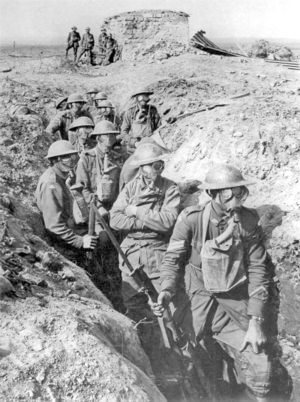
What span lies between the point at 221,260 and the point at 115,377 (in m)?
1.71

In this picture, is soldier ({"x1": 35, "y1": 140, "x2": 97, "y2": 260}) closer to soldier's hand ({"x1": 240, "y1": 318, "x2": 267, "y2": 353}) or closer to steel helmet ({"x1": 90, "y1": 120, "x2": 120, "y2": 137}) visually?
steel helmet ({"x1": 90, "y1": 120, "x2": 120, "y2": 137})

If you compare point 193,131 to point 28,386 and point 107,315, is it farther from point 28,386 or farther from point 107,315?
point 28,386

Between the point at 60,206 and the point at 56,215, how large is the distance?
0.12 metres

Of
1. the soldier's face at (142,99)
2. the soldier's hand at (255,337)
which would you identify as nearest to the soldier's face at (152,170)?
the soldier's hand at (255,337)

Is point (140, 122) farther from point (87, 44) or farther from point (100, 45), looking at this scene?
point (87, 44)

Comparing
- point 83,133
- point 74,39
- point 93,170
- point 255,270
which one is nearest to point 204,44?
point 74,39

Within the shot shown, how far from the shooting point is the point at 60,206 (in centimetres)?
634

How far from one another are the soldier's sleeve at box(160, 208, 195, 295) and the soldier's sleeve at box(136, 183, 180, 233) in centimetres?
48

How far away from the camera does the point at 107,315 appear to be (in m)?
4.26

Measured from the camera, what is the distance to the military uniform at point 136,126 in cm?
884

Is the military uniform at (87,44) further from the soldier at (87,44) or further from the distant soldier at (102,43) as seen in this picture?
the distant soldier at (102,43)

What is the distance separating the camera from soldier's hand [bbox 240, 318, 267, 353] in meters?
4.71

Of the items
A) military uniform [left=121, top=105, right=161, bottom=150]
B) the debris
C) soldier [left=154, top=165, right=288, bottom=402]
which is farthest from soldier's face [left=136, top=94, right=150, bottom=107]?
the debris

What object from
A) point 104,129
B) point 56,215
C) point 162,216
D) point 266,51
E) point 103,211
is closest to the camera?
point 162,216
